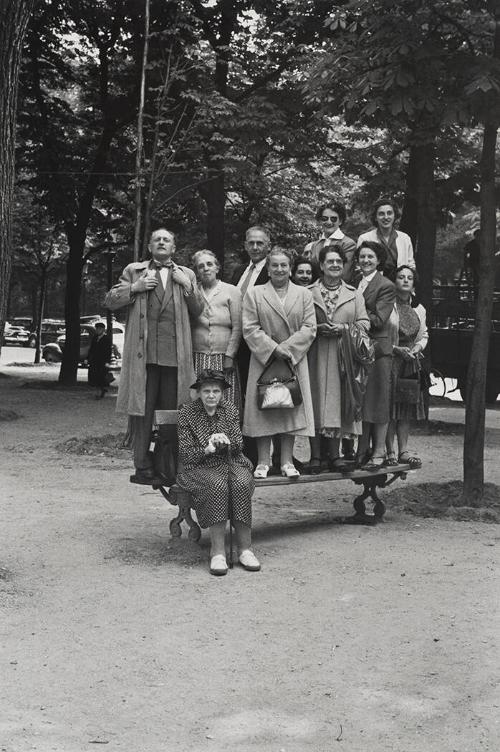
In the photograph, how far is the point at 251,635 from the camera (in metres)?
6.06

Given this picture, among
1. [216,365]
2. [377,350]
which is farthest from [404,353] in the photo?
[216,365]

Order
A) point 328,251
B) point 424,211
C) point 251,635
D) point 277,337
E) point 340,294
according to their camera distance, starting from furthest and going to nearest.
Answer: point 424,211, point 340,294, point 328,251, point 277,337, point 251,635

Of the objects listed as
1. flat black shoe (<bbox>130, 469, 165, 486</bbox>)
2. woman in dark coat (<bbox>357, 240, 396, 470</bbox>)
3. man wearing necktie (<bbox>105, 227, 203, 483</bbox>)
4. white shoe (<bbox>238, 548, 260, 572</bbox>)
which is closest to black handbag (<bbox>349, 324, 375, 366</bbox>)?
woman in dark coat (<bbox>357, 240, 396, 470</bbox>)

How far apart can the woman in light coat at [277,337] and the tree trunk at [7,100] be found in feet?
6.19

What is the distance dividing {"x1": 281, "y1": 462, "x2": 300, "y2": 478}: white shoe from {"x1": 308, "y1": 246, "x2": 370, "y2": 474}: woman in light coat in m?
0.45

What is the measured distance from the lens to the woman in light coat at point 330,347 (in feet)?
29.3

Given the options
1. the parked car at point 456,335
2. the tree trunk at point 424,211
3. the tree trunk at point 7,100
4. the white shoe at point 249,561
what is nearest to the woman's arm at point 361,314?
the white shoe at point 249,561

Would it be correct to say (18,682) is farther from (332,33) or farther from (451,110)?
(332,33)

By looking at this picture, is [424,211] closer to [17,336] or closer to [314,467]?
[314,467]

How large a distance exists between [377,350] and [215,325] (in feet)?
5.33

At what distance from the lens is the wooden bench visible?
807 cm

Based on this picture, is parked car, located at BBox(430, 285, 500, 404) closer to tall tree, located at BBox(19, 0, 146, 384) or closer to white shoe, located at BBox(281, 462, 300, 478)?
tall tree, located at BBox(19, 0, 146, 384)

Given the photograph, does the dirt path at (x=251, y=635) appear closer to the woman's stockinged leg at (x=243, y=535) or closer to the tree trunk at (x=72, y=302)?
the woman's stockinged leg at (x=243, y=535)

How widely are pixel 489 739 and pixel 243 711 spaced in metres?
1.03
